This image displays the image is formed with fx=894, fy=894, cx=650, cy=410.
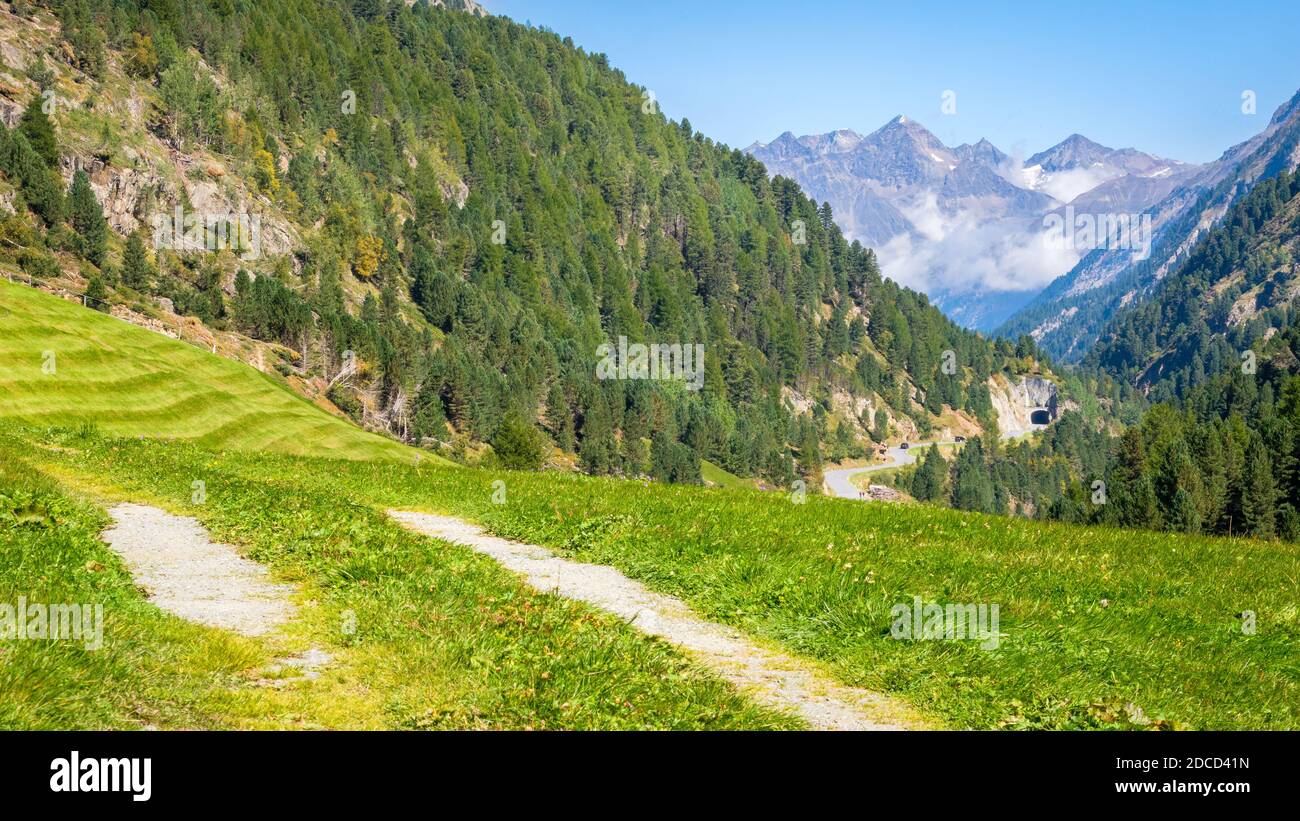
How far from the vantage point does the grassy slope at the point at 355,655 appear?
26.8 feet

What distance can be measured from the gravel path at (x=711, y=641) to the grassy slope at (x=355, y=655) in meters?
0.69

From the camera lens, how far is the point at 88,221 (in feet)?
454

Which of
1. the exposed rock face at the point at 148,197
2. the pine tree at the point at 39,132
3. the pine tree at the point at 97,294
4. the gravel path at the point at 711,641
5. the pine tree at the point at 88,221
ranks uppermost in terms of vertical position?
the pine tree at the point at 39,132

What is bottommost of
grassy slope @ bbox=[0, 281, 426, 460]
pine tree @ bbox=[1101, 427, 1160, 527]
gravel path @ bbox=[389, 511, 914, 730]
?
pine tree @ bbox=[1101, 427, 1160, 527]

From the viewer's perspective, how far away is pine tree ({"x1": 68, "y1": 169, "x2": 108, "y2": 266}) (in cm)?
13550

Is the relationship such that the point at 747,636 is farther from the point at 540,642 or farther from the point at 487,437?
the point at 487,437

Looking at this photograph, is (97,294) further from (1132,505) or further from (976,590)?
(1132,505)

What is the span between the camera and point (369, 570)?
46.7 feet

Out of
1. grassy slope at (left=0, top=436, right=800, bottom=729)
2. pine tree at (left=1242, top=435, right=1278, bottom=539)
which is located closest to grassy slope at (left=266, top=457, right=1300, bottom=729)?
grassy slope at (left=0, top=436, right=800, bottom=729)

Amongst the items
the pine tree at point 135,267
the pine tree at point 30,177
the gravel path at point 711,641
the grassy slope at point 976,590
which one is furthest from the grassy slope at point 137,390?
the pine tree at point 30,177

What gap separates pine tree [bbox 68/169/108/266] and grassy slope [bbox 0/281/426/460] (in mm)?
79041

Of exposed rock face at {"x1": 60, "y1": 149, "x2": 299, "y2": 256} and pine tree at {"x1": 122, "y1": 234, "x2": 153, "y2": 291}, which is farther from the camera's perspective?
exposed rock face at {"x1": 60, "y1": 149, "x2": 299, "y2": 256}

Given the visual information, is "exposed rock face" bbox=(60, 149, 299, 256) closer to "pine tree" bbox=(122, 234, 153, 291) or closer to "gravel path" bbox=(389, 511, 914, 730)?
"pine tree" bbox=(122, 234, 153, 291)

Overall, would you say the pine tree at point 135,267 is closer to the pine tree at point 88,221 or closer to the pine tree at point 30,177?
the pine tree at point 88,221
